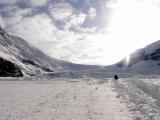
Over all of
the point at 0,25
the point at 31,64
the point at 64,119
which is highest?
the point at 0,25

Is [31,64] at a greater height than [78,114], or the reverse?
[31,64]

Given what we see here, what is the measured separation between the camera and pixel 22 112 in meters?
12.3

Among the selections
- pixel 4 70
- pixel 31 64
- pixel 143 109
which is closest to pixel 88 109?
pixel 143 109

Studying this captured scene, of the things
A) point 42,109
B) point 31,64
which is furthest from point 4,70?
point 42,109

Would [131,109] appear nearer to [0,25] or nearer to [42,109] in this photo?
[42,109]

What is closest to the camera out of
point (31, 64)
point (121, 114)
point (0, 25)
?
point (121, 114)

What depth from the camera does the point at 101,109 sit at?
13.2 meters

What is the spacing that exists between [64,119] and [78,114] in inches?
46.7

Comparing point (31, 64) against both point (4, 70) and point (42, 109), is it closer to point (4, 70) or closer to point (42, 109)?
point (4, 70)

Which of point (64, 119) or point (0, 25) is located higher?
point (0, 25)

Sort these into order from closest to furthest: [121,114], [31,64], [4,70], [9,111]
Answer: [121,114] < [9,111] < [4,70] < [31,64]

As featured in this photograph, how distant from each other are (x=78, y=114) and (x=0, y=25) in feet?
606

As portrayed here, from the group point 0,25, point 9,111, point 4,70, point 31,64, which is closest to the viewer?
point 9,111

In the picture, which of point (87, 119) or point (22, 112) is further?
point (22, 112)
